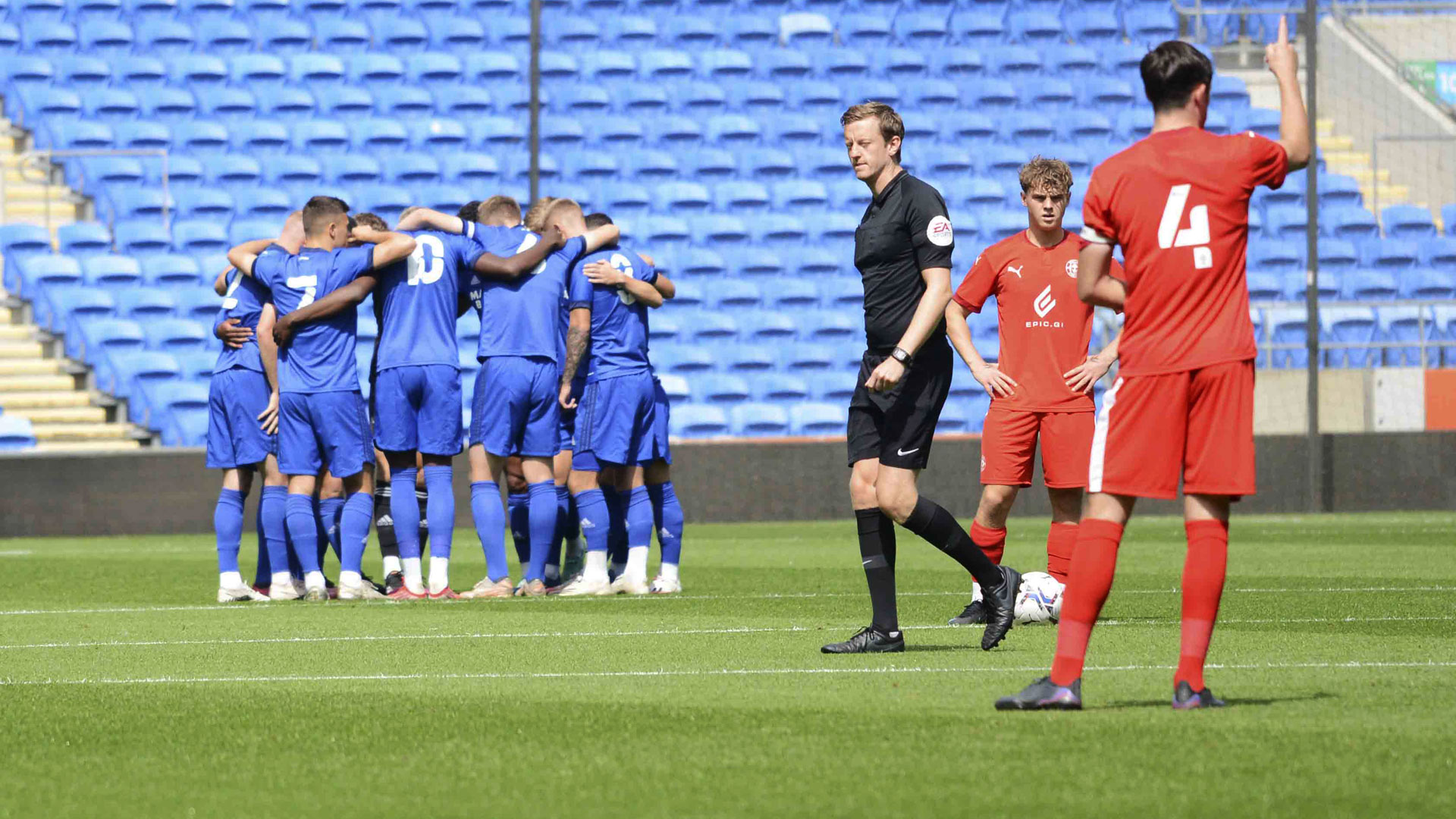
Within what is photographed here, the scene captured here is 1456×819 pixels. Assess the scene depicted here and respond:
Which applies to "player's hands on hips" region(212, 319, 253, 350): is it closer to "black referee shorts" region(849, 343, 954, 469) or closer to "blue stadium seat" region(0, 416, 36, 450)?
"black referee shorts" region(849, 343, 954, 469)

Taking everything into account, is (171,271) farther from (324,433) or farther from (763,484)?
(324,433)

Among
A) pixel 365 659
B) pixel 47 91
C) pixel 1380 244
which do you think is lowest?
pixel 365 659

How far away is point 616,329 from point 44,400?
32.5 ft

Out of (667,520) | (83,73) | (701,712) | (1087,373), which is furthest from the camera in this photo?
(83,73)

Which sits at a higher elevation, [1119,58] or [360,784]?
[1119,58]

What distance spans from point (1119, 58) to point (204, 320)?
11.6m

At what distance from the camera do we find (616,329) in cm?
1021

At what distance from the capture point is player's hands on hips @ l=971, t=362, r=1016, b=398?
787cm

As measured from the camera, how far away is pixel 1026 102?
2334 cm

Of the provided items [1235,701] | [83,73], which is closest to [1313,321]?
[83,73]

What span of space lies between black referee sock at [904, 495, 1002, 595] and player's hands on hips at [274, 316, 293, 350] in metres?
4.13

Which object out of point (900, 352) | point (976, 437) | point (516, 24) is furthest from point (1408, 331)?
point (900, 352)

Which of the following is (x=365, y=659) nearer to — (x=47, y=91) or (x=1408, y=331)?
(x=1408, y=331)

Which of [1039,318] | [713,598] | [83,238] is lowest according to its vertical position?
[713,598]
